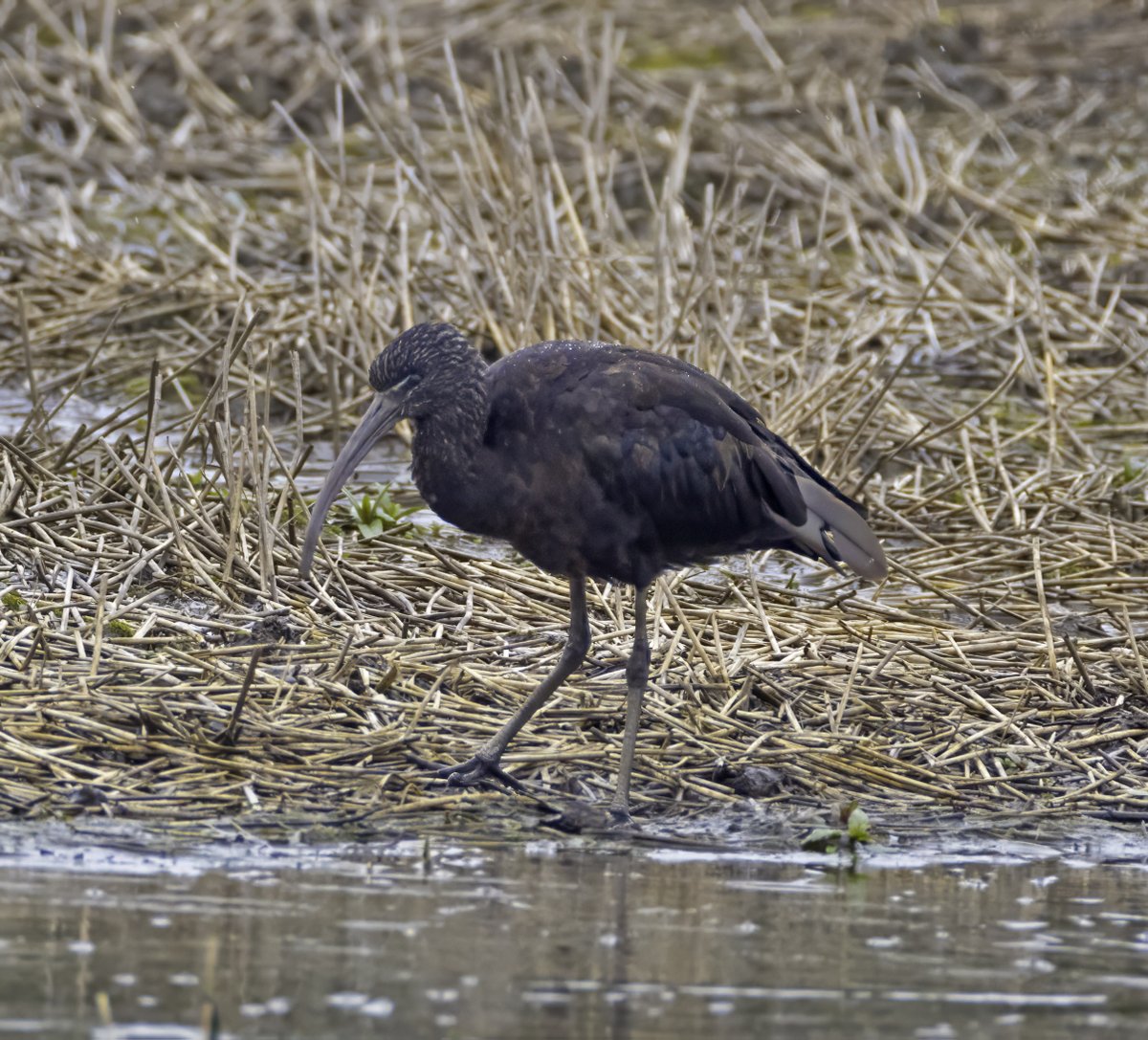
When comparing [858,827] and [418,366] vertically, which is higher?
[418,366]

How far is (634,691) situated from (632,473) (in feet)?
2.08

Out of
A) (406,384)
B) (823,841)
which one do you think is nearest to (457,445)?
(406,384)

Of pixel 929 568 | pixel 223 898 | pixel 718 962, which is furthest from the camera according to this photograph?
pixel 929 568

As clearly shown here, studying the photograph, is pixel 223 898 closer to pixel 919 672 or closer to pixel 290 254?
pixel 919 672

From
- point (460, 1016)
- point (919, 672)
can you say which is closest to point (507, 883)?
point (460, 1016)

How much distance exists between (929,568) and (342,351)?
2.78 metres

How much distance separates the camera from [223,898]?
4.05 m

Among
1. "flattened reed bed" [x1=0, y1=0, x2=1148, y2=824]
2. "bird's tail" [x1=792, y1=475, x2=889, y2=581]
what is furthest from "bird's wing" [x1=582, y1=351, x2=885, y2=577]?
"flattened reed bed" [x1=0, y1=0, x2=1148, y2=824]

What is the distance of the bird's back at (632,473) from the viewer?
Answer: 17.0 ft

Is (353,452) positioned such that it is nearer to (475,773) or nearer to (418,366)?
(418,366)

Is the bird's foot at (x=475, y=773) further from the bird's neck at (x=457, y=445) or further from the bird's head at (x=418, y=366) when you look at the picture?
the bird's head at (x=418, y=366)

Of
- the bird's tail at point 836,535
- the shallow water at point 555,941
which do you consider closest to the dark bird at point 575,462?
the bird's tail at point 836,535

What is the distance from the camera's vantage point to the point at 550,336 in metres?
7.91

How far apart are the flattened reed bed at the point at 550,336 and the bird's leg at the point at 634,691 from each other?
12cm
